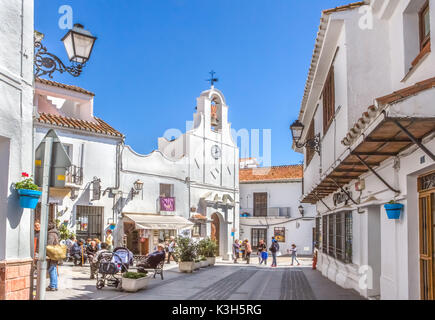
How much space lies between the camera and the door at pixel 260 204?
4141 cm

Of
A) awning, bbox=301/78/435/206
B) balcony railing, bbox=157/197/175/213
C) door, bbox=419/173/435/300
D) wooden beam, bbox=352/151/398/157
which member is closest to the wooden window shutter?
awning, bbox=301/78/435/206

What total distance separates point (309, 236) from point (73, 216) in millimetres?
23524

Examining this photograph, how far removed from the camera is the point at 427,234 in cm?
700

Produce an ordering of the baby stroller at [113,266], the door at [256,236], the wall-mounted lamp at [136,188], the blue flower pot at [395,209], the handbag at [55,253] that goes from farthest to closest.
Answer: the door at [256,236] < the wall-mounted lamp at [136,188] < the baby stroller at [113,266] < the handbag at [55,253] < the blue flower pot at [395,209]

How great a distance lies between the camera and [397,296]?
816 cm

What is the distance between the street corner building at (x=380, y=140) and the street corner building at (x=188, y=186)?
11931 millimetres

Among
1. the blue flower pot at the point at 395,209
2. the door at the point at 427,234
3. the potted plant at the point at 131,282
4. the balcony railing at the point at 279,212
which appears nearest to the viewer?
the door at the point at 427,234

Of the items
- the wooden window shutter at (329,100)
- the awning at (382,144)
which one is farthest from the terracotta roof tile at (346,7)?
the awning at (382,144)

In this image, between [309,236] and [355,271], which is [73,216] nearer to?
[355,271]

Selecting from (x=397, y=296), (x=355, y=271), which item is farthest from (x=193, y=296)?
(x=397, y=296)

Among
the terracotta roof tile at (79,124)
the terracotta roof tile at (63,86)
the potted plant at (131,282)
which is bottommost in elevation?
the potted plant at (131,282)

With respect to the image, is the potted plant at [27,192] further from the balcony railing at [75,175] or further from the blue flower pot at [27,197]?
the balcony railing at [75,175]

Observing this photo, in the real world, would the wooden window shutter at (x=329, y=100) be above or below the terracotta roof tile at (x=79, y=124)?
below

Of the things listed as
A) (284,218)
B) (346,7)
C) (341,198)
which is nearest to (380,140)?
(346,7)
